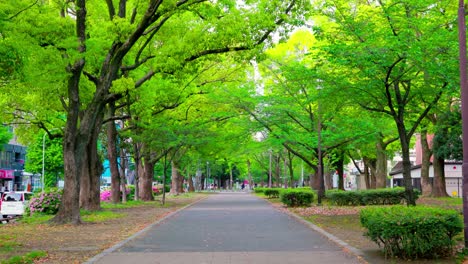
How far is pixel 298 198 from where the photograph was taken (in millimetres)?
29141

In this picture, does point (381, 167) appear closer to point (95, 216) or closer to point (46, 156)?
point (95, 216)

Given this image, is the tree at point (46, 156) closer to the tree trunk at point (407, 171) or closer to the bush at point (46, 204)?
the bush at point (46, 204)

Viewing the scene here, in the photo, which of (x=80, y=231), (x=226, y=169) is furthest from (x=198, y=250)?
(x=226, y=169)

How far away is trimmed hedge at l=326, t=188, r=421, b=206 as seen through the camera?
27.8m

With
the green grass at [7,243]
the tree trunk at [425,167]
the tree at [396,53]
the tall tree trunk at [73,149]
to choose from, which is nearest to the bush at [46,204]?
the tall tree trunk at [73,149]

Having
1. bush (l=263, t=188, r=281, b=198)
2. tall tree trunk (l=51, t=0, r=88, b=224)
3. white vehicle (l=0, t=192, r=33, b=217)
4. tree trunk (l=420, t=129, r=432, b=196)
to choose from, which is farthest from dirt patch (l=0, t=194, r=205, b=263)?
bush (l=263, t=188, r=281, b=198)

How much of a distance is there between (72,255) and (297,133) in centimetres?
2301

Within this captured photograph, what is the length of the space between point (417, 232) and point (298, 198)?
19924mm

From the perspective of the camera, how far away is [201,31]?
18562 millimetres

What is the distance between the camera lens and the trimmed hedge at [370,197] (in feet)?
91.4

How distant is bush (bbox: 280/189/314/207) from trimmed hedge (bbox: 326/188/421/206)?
1.35 meters

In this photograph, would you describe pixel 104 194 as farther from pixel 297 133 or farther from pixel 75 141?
pixel 75 141

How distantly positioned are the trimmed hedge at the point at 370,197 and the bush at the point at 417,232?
61.2ft

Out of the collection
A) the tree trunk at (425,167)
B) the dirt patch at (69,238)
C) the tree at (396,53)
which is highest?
the tree at (396,53)
